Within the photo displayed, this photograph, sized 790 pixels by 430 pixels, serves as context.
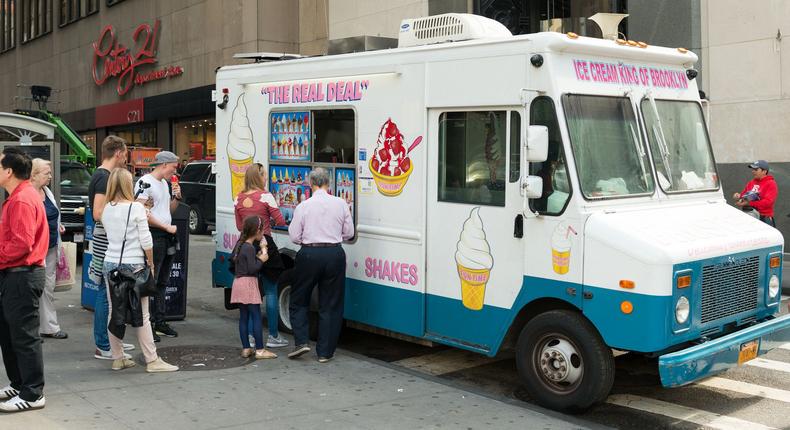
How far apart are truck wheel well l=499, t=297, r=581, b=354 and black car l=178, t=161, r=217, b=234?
46.6 ft

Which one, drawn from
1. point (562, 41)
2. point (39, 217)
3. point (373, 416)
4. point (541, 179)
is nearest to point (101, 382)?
point (39, 217)

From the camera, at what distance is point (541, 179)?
6.25 meters

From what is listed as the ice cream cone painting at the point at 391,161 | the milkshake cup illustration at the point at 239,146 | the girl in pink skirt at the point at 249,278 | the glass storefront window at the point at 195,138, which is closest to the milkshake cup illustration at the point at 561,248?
the ice cream cone painting at the point at 391,161

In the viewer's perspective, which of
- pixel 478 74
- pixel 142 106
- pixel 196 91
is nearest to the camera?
pixel 478 74

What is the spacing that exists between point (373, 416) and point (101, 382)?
2366mm

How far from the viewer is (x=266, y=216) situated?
327 inches

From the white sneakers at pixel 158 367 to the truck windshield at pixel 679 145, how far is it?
437 centimetres

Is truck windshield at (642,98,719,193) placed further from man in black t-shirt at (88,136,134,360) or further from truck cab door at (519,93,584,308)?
man in black t-shirt at (88,136,134,360)

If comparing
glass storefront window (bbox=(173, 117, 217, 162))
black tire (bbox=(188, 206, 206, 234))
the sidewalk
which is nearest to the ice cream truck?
the sidewalk

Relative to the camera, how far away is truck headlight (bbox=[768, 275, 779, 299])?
6.89 m

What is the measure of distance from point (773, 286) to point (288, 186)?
4.65 m

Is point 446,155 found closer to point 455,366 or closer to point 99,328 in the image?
point 455,366

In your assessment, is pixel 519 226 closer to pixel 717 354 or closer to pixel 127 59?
pixel 717 354

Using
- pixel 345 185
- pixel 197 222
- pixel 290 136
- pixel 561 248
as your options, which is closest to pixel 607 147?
pixel 561 248
